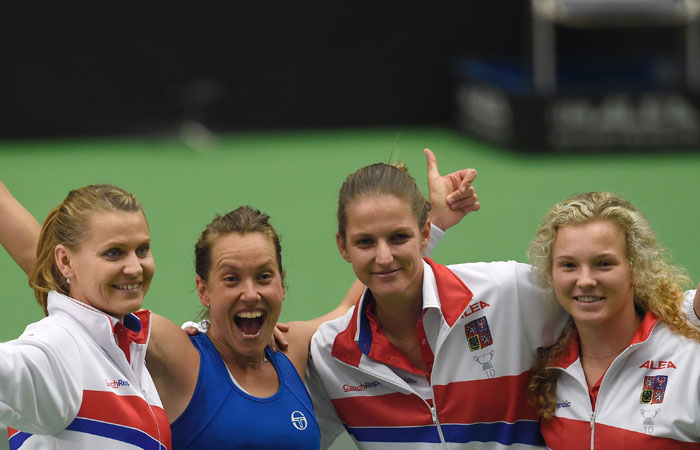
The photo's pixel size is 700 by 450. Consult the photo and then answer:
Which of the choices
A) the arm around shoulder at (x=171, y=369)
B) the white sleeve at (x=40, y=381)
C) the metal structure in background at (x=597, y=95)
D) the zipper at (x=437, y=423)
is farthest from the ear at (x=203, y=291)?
the metal structure in background at (x=597, y=95)

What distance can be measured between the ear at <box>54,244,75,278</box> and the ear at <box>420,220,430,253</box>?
1.38 metres

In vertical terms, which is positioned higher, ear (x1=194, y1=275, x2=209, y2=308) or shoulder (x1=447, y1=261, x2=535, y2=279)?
shoulder (x1=447, y1=261, x2=535, y2=279)

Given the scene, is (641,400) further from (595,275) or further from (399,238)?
(399,238)

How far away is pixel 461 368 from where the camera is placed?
429 cm

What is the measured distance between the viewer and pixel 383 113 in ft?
49.2

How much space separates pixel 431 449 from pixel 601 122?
8959 millimetres

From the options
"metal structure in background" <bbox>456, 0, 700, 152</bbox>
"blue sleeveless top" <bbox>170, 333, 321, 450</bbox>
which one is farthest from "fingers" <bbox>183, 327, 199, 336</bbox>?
"metal structure in background" <bbox>456, 0, 700, 152</bbox>

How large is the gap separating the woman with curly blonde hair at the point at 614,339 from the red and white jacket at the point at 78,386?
150 centimetres

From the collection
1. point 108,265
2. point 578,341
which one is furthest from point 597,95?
point 108,265

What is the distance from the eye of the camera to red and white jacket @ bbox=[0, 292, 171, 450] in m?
3.23

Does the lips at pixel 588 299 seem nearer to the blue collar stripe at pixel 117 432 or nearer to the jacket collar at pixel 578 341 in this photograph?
the jacket collar at pixel 578 341

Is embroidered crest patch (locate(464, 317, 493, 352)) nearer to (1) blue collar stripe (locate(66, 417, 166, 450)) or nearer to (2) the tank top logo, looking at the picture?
(2) the tank top logo

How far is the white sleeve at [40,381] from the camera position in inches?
124

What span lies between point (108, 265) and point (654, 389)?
1951mm
